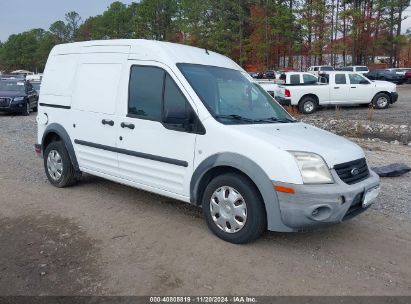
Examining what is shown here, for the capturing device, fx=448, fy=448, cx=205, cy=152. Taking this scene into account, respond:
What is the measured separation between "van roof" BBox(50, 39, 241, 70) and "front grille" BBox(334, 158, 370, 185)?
199cm

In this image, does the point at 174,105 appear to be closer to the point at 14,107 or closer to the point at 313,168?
the point at 313,168

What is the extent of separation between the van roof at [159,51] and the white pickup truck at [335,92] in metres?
→ 14.0

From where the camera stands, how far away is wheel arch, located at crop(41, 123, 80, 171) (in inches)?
246

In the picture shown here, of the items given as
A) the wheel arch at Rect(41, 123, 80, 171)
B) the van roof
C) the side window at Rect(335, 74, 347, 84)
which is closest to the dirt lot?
the wheel arch at Rect(41, 123, 80, 171)

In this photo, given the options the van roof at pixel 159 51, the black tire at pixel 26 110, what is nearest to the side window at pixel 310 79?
the black tire at pixel 26 110

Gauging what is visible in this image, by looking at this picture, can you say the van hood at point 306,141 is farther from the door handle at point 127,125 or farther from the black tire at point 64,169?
the black tire at point 64,169

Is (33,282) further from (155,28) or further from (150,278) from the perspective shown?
(155,28)

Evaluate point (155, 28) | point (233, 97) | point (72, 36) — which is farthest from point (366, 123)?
point (72, 36)

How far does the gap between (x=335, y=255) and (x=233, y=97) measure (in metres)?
2.02

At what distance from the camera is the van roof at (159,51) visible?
509 centimetres

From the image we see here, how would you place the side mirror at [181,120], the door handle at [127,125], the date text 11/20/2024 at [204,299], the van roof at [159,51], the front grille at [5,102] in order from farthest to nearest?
the front grille at [5,102]
the door handle at [127,125]
the van roof at [159,51]
the side mirror at [181,120]
the date text 11/20/2024 at [204,299]

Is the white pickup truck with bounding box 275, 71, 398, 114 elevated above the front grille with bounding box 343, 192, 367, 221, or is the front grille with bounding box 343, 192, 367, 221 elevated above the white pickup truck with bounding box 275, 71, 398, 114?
the white pickup truck with bounding box 275, 71, 398, 114

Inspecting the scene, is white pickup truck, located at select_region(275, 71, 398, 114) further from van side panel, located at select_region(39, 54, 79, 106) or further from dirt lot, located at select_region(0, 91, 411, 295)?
van side panel, located at select_region(39, 54, 79, 106)

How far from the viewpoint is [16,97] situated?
A: 1938 cm
